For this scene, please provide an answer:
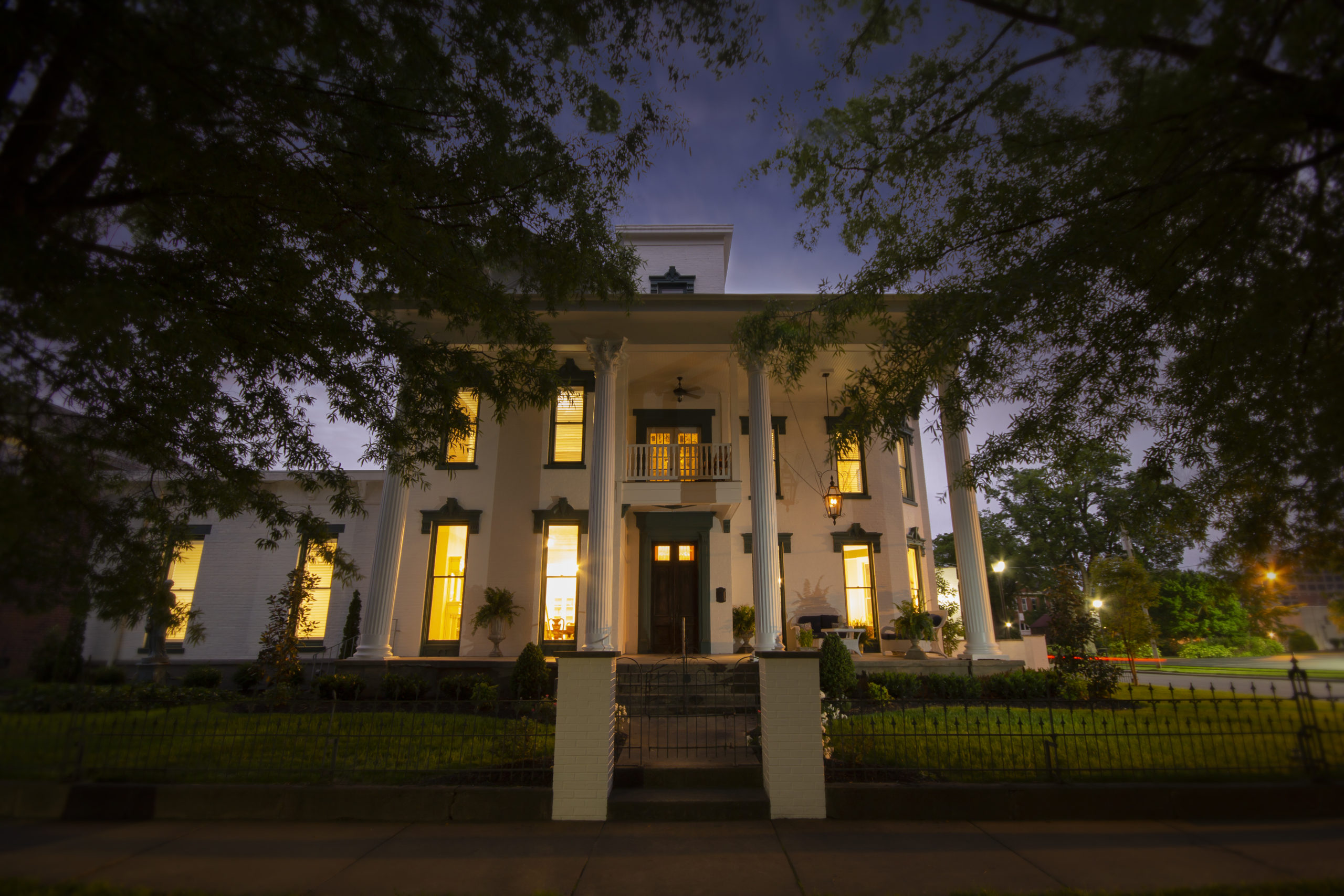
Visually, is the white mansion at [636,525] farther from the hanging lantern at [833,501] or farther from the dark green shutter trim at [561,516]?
the hanging lantern at [833,501]

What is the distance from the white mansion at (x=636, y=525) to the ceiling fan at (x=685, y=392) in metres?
0.06

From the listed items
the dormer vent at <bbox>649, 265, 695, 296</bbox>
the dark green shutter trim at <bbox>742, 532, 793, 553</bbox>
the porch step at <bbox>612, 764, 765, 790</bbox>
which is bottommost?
the porch step at <bbox>612, 764, 765, 790</bbox>

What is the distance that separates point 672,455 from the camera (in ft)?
48.1

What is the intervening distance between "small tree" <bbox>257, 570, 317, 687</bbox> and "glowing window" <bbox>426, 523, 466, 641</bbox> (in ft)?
10.3

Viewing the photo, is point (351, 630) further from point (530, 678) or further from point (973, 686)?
point (973, 686)

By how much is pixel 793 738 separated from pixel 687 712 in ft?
9.20

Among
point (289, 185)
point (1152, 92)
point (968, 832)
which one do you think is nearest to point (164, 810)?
point (289, 185)

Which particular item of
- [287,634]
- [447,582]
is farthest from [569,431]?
[287,634]

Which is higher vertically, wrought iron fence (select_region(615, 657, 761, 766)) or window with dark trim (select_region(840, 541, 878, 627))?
window with dark trim (select_region(840, 541, 878, 627))

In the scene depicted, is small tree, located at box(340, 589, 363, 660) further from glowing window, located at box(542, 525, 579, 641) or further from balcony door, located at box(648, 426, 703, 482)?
balcony door, located at box(648, 426, 703, 482)

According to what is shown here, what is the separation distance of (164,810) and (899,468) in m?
16.3

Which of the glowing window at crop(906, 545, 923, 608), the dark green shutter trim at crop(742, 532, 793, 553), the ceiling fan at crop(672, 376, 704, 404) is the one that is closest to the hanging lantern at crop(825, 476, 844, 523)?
the dark green shutter trim at crop(742, 532, 793, 553)

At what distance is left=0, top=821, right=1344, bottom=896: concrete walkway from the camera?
14.5 ft

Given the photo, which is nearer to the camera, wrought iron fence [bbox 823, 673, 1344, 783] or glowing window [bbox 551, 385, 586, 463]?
wrought iron fence [bbox 823, 673, 1344, 783]
